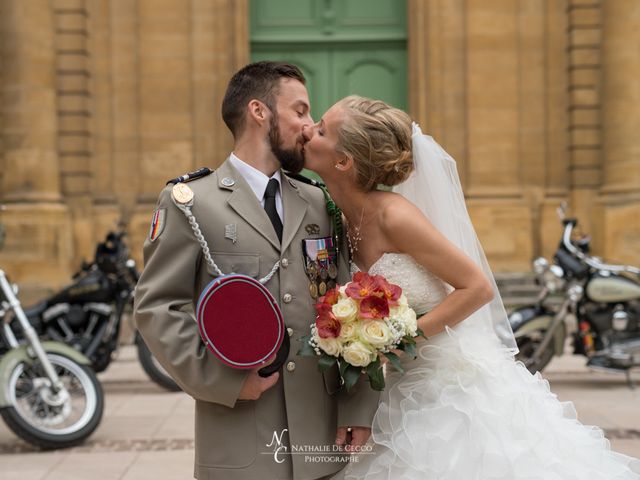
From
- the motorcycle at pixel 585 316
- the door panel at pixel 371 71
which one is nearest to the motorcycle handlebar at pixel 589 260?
the motorcycle at pixel 585 316

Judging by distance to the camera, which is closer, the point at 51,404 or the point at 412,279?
the point at 412,279

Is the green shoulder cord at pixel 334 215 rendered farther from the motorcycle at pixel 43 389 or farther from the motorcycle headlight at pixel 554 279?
the motorcycle headlight at pixel 554 279

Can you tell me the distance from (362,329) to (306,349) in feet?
0.56

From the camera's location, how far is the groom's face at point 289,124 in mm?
2826

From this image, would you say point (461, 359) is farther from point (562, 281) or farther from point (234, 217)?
point (562, 281)

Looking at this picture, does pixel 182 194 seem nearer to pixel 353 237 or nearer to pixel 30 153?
pixel 353 237

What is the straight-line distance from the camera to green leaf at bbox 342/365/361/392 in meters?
2.59

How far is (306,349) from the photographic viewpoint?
261cm

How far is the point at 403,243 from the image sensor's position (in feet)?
9.29

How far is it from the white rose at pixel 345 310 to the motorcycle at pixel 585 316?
535cm

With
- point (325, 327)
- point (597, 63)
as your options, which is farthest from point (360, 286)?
point (597, 63)

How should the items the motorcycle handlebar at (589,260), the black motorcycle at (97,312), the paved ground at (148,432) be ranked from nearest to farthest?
the paved ground at (148,432), the black motorcycle at (97,312), the motorcycle handlebar at (589,260)

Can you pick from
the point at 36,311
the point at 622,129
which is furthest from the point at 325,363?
the point at 622,129

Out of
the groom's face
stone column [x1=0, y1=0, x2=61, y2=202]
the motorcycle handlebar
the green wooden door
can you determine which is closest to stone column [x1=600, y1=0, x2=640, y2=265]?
the green wooden door
